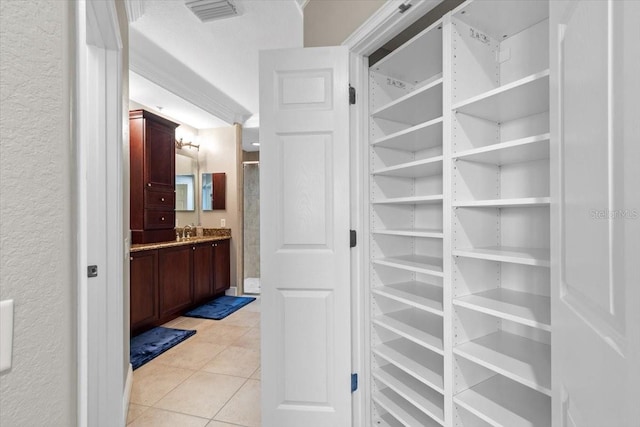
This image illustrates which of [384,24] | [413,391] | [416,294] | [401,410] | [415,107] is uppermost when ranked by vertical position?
[384,24]

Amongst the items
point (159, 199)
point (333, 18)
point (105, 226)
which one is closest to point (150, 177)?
point (159, 199)

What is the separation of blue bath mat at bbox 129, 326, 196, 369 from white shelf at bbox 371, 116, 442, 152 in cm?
267

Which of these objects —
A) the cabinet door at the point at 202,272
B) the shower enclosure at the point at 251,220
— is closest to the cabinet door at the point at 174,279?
the cabinet door at the point at 202,272

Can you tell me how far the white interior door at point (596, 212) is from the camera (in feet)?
1.32

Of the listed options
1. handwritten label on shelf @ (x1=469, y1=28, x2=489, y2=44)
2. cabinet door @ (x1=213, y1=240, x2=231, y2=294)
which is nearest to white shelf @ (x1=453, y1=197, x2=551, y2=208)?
handwritten label on shelf @ (x1=469, y1=28, x2=489, y2=44)

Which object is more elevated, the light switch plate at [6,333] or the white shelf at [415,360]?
the light switch plate at [6,333]

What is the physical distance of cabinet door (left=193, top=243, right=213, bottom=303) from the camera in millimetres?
4285

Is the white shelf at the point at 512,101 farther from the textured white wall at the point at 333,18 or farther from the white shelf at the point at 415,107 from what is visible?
the textured white wall at the point at 333,18

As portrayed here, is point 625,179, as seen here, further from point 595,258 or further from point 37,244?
point 37,244

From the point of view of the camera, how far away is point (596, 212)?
50cm

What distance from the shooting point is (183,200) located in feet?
16.7

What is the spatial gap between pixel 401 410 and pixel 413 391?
151 mm

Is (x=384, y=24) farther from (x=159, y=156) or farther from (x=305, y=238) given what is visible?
(x=159, y=156)

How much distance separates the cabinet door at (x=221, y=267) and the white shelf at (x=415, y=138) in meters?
3.61
